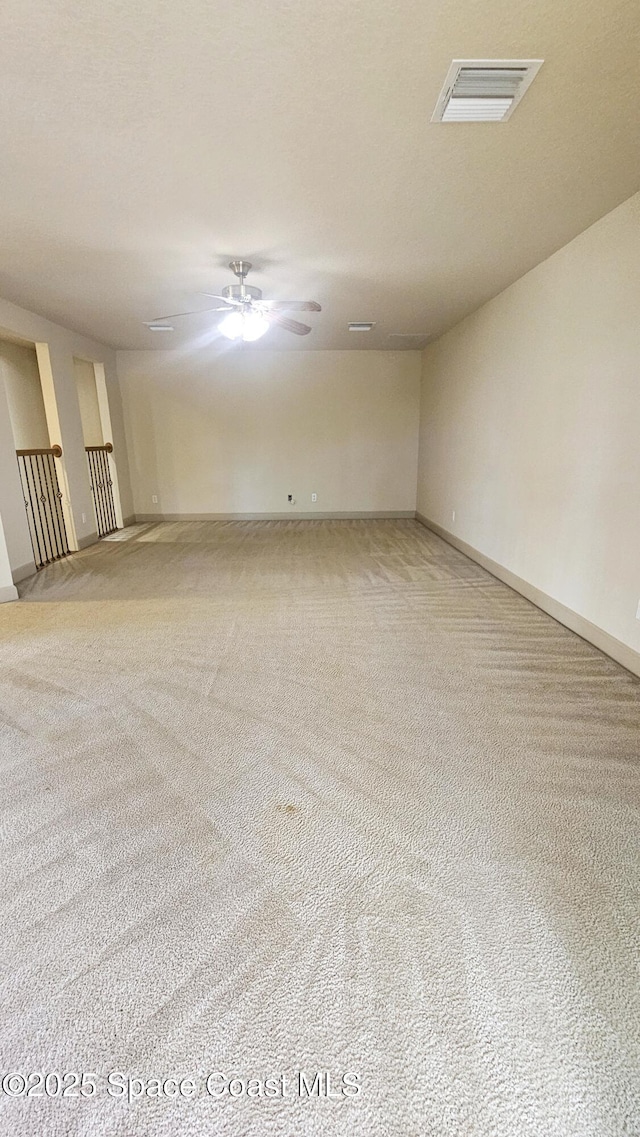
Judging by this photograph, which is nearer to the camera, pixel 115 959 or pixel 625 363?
pixel 115 959

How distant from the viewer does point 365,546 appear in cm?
548

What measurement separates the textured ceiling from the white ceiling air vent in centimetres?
4

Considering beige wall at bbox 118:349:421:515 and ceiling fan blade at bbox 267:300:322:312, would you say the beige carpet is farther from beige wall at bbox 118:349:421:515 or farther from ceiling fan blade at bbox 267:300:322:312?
beige wall at bbox 118:349:421:515

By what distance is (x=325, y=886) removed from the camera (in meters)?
1.35

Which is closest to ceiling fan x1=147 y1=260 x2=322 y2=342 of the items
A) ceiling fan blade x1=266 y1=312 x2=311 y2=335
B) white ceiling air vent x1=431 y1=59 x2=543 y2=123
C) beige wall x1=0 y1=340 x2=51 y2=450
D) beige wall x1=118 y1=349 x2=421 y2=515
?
ceiling fan blade x1=266 y1=312 x2=311 y2=335

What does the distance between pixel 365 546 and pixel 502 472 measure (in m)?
1.82

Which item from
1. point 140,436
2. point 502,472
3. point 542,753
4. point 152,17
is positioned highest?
point 152,17

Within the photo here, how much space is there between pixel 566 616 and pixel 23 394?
7178 millimetres

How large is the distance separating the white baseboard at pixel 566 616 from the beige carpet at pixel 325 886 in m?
0.10

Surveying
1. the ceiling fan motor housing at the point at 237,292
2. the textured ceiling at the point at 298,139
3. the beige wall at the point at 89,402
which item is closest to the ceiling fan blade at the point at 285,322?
the ceiling fan motor housing at the point at 237,292

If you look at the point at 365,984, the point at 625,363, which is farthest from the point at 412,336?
the point at 365,984

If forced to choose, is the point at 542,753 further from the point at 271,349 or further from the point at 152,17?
the point at 271,349

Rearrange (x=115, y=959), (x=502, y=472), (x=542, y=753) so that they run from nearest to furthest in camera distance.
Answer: (x=115, y=959) < (x=542, y=753) < (x=502, y=472)

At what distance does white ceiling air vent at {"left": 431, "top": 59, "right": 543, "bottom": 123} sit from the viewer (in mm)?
1601
